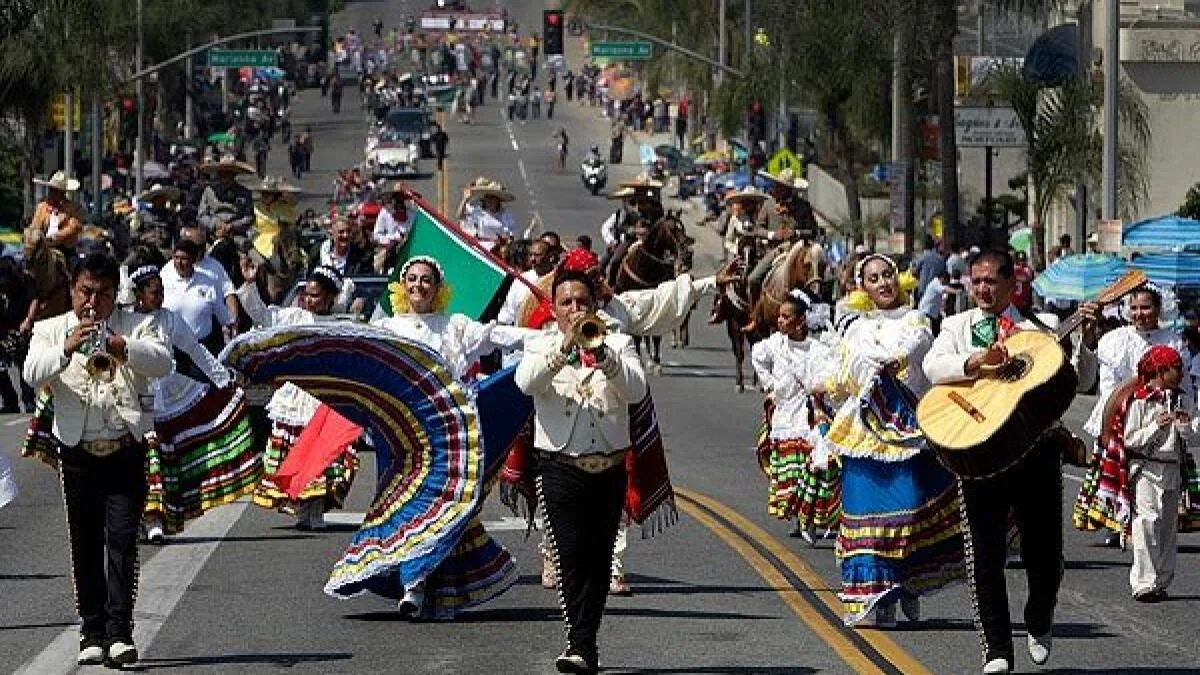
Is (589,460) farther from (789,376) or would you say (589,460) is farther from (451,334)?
(789,376)

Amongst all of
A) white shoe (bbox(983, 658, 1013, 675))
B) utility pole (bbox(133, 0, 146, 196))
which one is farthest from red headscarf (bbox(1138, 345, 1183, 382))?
utility pole (bbox(133, 0, 146, 196))

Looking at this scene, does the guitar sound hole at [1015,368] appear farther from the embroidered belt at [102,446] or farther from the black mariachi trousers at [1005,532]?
the embroidered belt at [102,446]

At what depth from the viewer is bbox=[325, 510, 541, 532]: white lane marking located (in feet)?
61.4

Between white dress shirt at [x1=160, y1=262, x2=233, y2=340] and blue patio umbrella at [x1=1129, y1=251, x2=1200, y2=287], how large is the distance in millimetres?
11801

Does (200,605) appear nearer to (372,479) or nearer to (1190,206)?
(372,479)

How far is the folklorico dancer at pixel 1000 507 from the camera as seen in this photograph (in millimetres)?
11969

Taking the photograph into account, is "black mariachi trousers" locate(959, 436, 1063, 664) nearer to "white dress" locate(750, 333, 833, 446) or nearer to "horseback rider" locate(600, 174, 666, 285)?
"white dress" locate(750, 333, 833, 446)

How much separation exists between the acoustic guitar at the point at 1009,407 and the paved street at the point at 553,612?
3.64ft

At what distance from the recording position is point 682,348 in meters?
41.8

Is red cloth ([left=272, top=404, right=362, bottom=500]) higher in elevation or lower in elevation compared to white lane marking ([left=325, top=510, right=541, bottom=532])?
higher

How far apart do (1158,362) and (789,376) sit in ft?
9.35

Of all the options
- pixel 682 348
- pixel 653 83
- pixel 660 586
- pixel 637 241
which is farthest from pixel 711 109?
A: pixel 660 586

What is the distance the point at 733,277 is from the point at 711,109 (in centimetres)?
6888

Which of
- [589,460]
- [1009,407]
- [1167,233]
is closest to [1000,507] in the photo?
[1009,407]
